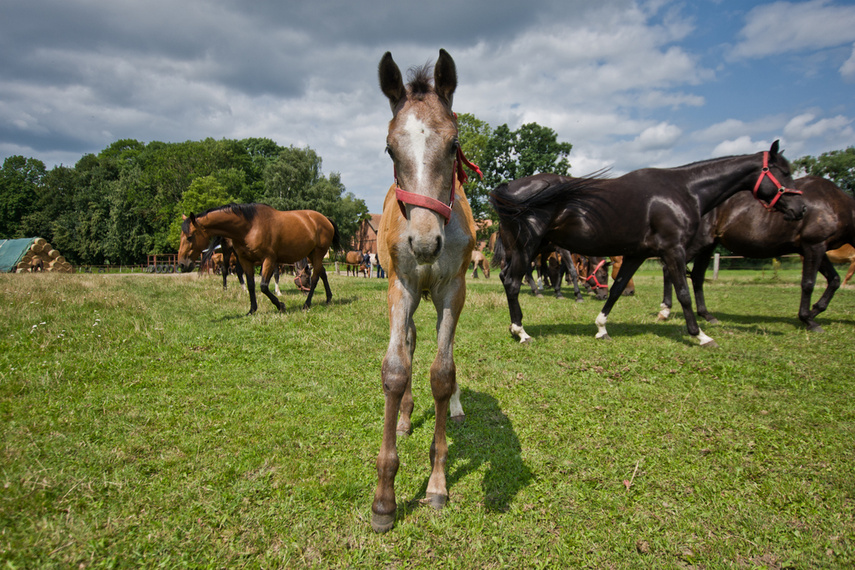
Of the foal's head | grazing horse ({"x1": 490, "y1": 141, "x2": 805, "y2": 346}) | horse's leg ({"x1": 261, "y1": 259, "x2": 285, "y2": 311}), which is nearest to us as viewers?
the foal's head

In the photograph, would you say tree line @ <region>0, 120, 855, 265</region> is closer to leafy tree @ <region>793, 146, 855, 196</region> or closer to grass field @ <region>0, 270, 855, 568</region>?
leafy tree @ <region>793, 146, 855, 196</region>

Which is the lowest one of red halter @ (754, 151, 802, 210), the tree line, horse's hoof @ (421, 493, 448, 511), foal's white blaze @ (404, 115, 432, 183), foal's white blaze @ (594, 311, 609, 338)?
horse's hoof @ (421, 493, 448, 511)

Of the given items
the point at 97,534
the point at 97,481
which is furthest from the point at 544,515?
the point at 97,481

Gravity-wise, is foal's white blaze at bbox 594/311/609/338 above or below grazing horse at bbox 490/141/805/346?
below

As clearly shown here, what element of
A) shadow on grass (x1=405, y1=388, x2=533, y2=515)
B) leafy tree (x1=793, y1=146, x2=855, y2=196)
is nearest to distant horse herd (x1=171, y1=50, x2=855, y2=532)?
shadow on grass (x1=405, y1=388, x2=533, y2=515)

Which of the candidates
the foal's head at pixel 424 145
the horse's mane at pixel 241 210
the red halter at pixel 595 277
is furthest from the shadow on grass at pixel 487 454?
the red halter at pixel 595 277

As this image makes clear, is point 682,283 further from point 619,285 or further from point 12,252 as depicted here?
point 12,252

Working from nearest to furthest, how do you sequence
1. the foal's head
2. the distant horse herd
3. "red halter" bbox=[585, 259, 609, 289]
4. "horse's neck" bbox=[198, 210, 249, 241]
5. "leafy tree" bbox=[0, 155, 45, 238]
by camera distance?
the foal's head < the distant horse herd < "horse's neck" bbox=[198, 210, 249, 241] < "red halter" bbox=[585, 259, 609, 289] < "leafy tree" bbox=[0, 155, 45, 238]

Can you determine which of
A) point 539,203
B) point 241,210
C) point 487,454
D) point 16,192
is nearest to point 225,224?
point 241,210

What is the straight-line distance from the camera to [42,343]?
5.27m

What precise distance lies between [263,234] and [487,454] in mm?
7833

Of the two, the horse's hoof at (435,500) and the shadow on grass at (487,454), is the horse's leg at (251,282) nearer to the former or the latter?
the shadow on grass at (487,454)

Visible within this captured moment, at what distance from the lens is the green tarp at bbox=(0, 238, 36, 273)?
85.4 feet

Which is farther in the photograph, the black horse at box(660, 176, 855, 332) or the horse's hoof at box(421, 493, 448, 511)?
the black horse at box(660, 176, 855, 332)
